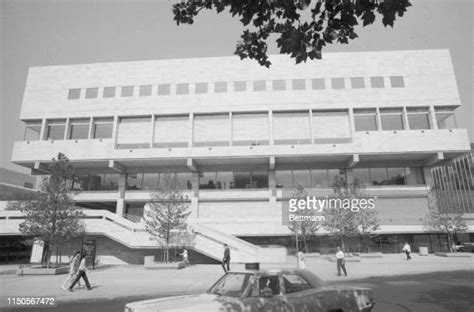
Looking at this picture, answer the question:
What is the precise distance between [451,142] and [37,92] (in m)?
45.8

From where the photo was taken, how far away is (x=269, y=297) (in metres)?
4.65

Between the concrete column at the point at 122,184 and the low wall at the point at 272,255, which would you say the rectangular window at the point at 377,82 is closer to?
the low wall at the point at 272,255

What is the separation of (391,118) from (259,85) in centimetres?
1474

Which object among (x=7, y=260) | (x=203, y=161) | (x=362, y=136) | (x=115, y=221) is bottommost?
(x=7, y=260)

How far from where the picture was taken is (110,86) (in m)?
34.1

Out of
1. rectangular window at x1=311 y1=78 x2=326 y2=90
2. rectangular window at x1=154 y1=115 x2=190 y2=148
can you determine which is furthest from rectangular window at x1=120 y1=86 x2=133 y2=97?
rectangular window at x1=311 y1=78 x2=326 y2=90

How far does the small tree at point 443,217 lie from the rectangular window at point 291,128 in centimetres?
1350

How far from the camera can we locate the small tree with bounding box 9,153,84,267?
19875 mm

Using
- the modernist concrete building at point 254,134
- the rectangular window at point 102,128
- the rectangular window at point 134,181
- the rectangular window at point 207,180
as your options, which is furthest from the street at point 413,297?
the rectangular window at point 102,128

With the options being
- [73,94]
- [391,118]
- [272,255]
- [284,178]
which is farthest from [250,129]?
[73,94]

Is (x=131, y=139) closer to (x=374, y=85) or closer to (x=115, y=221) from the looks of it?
(x=115, y=221)

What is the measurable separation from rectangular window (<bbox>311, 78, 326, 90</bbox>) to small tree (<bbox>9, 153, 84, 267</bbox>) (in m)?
25.9

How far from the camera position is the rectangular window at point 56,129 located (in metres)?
33.5

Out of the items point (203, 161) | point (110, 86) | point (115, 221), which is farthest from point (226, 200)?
point (110, 86)
